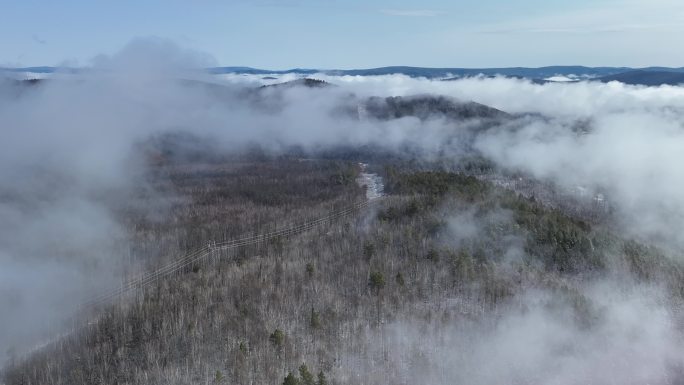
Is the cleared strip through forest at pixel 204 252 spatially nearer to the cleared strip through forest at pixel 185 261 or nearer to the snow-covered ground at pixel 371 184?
the cleared strip through forest at pixel 185 261

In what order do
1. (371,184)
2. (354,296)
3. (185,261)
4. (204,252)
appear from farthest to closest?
(371,184) → (204,252) → (185,261) → (354,296)

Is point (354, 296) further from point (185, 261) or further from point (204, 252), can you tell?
point (204, 252)

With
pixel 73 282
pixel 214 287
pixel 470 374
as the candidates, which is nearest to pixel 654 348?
pixel 470 374

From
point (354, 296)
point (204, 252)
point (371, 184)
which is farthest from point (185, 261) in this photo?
point (371, 184)

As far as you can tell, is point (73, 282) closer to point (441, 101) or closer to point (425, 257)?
point (425, 257)

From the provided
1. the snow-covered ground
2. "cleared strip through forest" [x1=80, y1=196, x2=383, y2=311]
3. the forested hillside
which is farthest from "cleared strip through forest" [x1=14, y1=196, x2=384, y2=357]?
the snow-covered ground

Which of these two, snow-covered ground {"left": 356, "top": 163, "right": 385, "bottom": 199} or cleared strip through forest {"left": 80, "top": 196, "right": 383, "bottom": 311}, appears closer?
cleared strip through forest {"left": 80, "top": 196, "right": 383, "bottom": 311}

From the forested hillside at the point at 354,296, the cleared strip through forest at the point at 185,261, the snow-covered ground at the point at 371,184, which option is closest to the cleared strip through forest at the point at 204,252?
the cleared strip through forest at the point at 185,261

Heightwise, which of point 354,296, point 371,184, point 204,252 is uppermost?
point 354,296

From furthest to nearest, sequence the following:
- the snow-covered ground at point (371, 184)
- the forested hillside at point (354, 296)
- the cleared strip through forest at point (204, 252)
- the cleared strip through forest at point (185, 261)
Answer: the snow-covered ground at point (371, 184) < the cleared strip through forest at point (204, 252) < the cleared strip through forest at point (185, 261) < the forested hillside at point (354, 296)

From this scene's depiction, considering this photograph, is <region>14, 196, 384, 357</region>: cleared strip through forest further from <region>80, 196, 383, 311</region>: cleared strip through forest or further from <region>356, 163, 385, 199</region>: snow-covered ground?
<region>356, 163, 385, 199</region>: snow-covered ground

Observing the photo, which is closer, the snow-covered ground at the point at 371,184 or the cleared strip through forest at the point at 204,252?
the cleared strip through forest at the point at 204,252

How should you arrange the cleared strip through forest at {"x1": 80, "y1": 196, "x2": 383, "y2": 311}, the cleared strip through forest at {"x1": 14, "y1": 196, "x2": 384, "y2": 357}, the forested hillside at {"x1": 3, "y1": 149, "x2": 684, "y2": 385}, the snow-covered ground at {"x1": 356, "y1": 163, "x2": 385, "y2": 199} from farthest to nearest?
the snow-covered ground at {"x1": 356, "y1": 163, "x2": 385, "y2": 199} → the cleared strip through forest at {"x1": 80, "y1": 196, "x2": 383, "y2": 311} → the cleared strip through forest at {"x1": 14, "y1": 196, "x2": 384, "y2": 357} → the forested hillside at {"x1": 3, "y1": 149, "x2": 684, "y2": 385}
